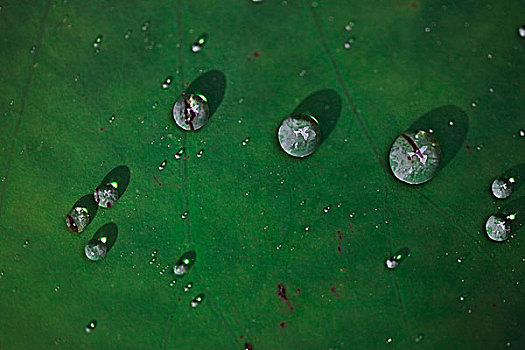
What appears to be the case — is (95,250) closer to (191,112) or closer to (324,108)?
(191,112)

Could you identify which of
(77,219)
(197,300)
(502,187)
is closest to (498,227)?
(502,187)

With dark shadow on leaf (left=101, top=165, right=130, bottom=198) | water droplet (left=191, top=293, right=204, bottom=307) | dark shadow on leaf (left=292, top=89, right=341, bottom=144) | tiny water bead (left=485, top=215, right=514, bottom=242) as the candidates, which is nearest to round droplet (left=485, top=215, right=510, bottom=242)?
tiny water bead (left=485, top=215, right=514, bottom=242)

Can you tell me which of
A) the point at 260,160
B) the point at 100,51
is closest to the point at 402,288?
the point at 260,160

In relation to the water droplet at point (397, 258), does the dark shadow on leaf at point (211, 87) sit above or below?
above

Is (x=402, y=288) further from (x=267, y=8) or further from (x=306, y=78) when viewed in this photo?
(x=267, y=8)

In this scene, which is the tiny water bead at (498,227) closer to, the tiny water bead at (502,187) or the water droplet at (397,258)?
the tiny water bead at (502,187)

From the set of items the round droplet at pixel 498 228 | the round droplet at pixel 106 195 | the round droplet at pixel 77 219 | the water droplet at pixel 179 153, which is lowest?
the round droplet at pixel 498 228

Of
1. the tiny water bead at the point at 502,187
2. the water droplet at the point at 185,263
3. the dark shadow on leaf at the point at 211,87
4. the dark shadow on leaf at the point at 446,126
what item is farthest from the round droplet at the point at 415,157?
the water droplet at the point at 185,263
